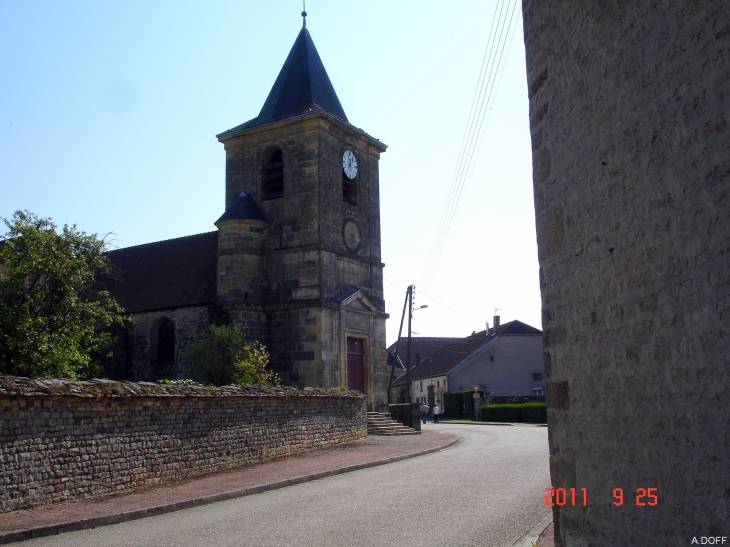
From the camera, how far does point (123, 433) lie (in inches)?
456

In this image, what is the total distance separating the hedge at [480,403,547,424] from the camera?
116 feet

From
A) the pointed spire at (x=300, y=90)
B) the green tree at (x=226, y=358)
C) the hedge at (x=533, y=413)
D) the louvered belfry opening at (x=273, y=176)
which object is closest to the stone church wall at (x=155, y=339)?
the green tree at (x=226, y=358)

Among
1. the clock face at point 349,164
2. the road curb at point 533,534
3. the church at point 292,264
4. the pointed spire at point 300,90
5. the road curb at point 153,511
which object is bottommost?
the road curb at point 153,511

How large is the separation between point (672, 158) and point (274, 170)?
2227 centimetres

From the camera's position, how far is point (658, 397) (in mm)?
4652

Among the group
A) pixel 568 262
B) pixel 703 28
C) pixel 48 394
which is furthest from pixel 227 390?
pixel 703 28

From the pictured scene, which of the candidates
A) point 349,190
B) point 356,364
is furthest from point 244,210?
point 356,364

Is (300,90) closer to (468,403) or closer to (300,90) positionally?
(300,90)

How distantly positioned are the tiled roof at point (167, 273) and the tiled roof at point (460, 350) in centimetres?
2509

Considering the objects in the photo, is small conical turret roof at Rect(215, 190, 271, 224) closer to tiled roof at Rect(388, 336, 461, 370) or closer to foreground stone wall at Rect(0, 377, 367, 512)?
foreground stone wall at Rect(0, 377, 367, 512)

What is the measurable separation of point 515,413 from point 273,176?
62.3ft

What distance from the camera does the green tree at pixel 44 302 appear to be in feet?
48.4

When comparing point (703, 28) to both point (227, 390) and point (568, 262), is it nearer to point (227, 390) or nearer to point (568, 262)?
point (568, 262)

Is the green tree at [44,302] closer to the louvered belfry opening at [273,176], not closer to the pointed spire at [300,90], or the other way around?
the louvered belfry opening at [273,176]
